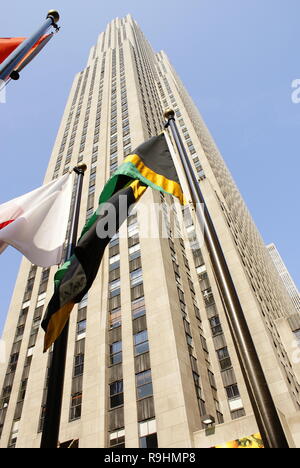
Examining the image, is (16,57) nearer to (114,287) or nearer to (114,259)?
(114,287)

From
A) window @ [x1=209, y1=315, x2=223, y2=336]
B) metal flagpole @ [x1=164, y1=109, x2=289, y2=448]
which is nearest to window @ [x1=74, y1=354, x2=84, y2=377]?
window @ [x1=209, y1=315, x2=223, y2=336]

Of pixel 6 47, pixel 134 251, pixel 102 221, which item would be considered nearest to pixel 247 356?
pixel 102 221

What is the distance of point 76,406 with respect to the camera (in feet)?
88.2

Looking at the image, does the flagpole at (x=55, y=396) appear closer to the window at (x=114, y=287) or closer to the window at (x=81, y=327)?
the window at (x=81, y=327)

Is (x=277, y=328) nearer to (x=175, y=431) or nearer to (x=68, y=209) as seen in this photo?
(x=175, y=431)

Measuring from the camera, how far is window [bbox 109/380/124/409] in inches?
1011

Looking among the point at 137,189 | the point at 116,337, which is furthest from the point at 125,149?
the point at 137,189

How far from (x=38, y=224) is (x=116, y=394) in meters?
19.7

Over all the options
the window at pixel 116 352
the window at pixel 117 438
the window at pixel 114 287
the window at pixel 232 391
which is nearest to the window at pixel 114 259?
the window at pixel 114 287

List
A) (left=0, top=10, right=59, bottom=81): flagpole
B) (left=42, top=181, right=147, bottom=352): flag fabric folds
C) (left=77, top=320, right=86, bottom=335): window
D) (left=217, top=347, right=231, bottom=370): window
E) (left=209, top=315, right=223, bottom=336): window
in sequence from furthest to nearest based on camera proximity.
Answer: (left=209, top=315, right=223, bottom=336): window → (left=77, top=320, right=86, bottom=335): window → (left=217, top=347, right=231, bottom=370): window → (left=0, top=10, right=59, bottom=81): flagpole → (left=42, top=181, right=147, bottom=352): flag fabric folds

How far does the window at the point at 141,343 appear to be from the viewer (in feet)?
90.3

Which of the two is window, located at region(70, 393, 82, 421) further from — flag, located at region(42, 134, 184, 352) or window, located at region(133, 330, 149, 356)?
flag, located at region(42, 134, 184, 352)

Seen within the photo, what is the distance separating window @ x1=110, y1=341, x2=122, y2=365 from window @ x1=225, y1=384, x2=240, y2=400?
9377 mm
